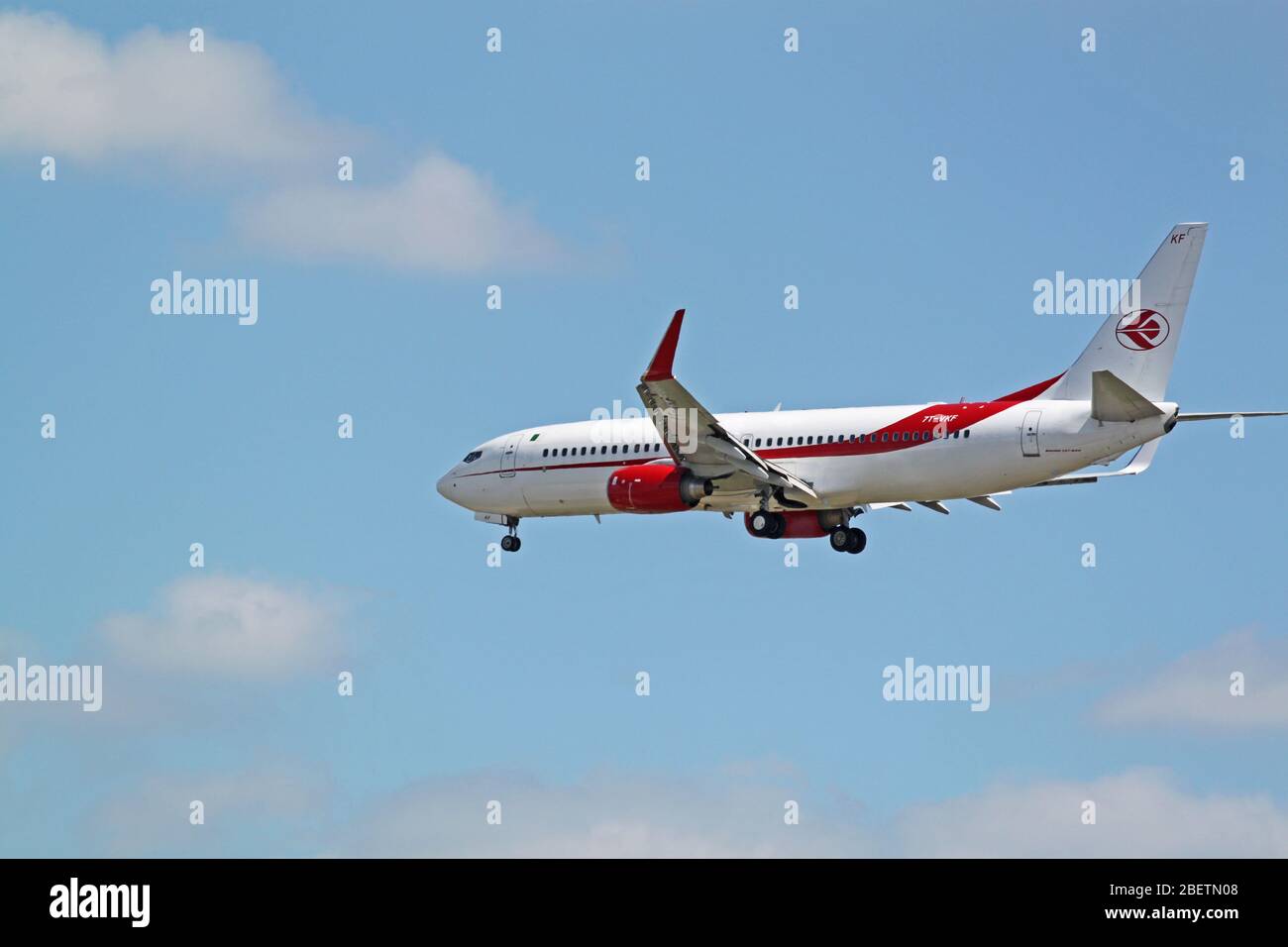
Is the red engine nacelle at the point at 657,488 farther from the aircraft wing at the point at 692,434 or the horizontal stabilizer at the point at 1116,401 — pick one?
the horizontal stabilizer at the point at 1116,401

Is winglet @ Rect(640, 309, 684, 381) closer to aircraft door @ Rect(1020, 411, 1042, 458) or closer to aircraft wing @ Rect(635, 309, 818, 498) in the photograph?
aircraft wing @ Rect(635, 309, 818, 498)

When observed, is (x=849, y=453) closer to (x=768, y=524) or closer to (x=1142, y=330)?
(x=768, y=524)

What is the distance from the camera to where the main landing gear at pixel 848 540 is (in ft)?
201

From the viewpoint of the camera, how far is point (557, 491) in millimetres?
63531

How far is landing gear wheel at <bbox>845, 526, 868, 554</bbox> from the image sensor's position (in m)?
61.2

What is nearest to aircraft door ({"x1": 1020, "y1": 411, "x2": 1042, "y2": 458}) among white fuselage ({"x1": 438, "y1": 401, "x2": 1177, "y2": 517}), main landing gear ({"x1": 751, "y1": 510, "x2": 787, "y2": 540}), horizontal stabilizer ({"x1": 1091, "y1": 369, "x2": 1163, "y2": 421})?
white fuselage ({"x1": 438, "y1": 401, "x2": 1177, "y2": 517})

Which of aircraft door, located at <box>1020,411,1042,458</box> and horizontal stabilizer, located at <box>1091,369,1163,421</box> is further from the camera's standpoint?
aircraft door, located at <box>1020,411,1042,458</box>

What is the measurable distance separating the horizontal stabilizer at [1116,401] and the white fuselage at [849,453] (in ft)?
0.89

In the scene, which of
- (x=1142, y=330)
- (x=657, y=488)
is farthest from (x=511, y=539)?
(x=1142, y=330)

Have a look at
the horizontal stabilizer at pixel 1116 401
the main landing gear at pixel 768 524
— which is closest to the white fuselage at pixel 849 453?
the horizontal stabilizer at pixel 1116 401

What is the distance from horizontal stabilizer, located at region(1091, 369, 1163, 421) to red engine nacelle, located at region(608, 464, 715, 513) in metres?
11.1
